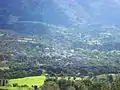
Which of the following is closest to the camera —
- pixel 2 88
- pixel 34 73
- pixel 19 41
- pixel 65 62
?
pixel 2 88

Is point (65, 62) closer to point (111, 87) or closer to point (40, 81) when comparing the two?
point (40, 81)

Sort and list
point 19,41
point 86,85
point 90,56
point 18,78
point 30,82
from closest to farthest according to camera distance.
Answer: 1. point 86,85
2. point 30,82
3. point 18,78
4. point 90,56
5. point 19,41

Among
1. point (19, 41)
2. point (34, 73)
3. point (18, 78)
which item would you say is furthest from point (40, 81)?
point (19, 41)

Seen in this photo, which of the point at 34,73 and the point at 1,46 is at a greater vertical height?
the point at 1,46

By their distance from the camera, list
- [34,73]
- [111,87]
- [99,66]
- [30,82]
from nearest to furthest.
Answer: [111,87], [30,82], [34,73], [99,66]

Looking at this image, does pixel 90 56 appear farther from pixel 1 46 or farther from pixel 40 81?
pixel 40 81

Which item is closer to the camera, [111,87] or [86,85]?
[111,87]

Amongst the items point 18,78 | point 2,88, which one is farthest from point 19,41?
point 2,88

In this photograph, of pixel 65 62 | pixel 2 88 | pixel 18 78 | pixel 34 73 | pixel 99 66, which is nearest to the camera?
pixel 2 88

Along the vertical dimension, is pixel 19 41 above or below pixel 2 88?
above
